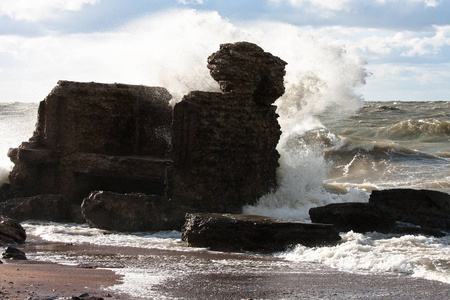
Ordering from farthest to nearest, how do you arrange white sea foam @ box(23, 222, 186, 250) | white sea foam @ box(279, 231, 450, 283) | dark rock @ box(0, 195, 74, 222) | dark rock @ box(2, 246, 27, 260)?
dark rock @ box(0, 195, 74, 222), white sea foam @ box(23, 222, 186, 250), white sea foam @ box(279, 231, 450, 283), dark rock @ box(2, 246, 27, 260)

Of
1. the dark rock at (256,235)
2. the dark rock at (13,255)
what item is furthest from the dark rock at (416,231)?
the dark rock at (13,255)

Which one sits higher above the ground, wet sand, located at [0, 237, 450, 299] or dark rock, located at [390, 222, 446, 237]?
dark rock, located at [390, 222, 446, 237]

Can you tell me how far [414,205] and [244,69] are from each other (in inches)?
130

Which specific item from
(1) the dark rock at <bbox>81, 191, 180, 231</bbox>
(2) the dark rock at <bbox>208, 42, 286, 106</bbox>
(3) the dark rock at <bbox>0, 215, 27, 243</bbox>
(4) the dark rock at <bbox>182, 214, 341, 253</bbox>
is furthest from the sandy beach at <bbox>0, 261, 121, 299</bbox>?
(2) the dark rock at <bbox>208, 42, 286, 106</bbox>

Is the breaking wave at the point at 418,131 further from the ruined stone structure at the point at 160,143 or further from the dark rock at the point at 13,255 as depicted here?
the dark rock at the point at 13,255

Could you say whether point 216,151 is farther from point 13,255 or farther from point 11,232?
point 13,255

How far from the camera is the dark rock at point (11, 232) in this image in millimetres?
8766

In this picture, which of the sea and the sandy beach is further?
the sea

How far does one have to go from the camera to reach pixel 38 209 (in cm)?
1114

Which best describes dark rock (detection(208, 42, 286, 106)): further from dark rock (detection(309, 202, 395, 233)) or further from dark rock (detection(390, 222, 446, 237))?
dark rock (detection(390, 222, 446, 237))

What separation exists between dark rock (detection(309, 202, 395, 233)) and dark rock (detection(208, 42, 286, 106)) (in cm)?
247

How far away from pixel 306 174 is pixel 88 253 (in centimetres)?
624

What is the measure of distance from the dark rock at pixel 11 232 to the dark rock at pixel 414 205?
198 inches

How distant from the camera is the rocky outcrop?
33.3 feet
